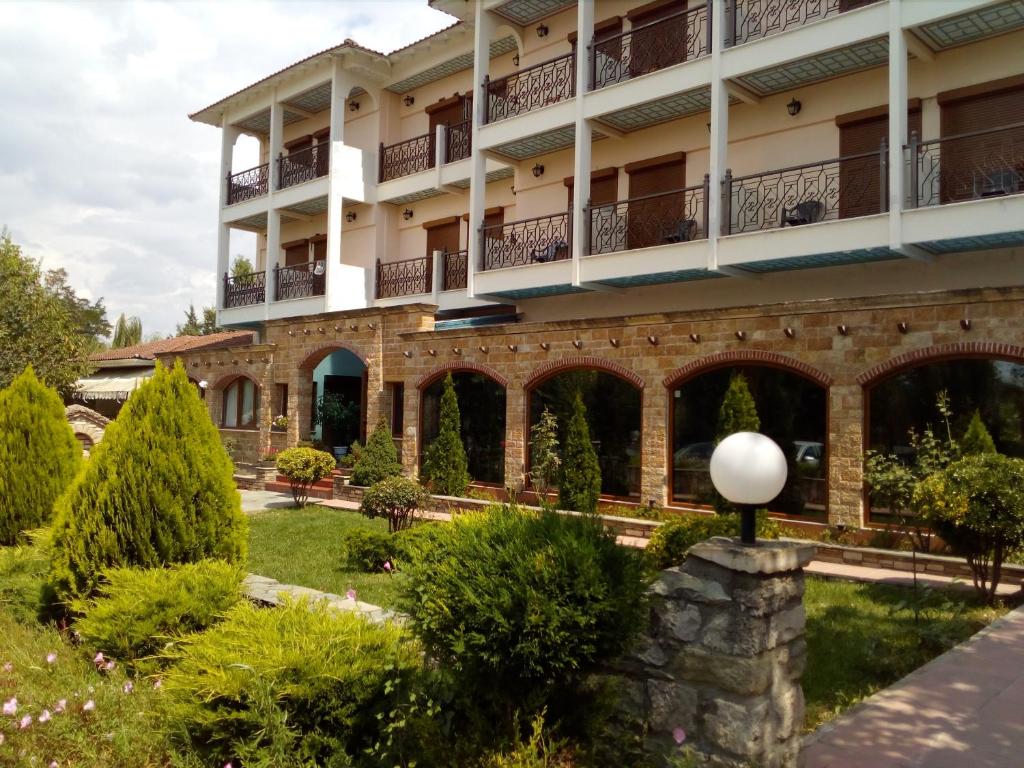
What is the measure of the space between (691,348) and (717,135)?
168 inches

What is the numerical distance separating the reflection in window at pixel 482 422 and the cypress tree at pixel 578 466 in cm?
226

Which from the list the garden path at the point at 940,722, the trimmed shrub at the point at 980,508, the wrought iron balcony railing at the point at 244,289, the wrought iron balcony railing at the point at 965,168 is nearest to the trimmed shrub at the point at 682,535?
the trimmed shrub at the point at 980,508

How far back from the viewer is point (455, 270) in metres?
20.7

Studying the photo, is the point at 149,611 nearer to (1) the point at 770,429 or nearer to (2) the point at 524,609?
(2) the point at 524,609

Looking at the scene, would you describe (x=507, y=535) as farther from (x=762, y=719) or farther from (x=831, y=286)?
(x=831, y=286)

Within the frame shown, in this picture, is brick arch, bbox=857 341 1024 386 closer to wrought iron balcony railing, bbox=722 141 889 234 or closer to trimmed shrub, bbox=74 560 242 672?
wrought iron balcony railing, bbox=722 141 889 234

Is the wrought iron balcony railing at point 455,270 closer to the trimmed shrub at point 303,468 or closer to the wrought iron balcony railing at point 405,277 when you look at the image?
the wrought iron balcony railing at point 405,277

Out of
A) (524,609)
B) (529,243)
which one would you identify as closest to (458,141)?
(529,243)

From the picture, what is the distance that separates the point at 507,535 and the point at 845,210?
38.7ft

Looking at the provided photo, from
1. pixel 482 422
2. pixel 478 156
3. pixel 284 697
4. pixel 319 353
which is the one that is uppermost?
pixel 478 156

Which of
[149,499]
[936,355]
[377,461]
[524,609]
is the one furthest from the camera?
[377,461]

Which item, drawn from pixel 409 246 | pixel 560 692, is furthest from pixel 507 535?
pixel 409 246

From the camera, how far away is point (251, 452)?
2309 cm

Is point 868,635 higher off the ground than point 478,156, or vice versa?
point 478,156
